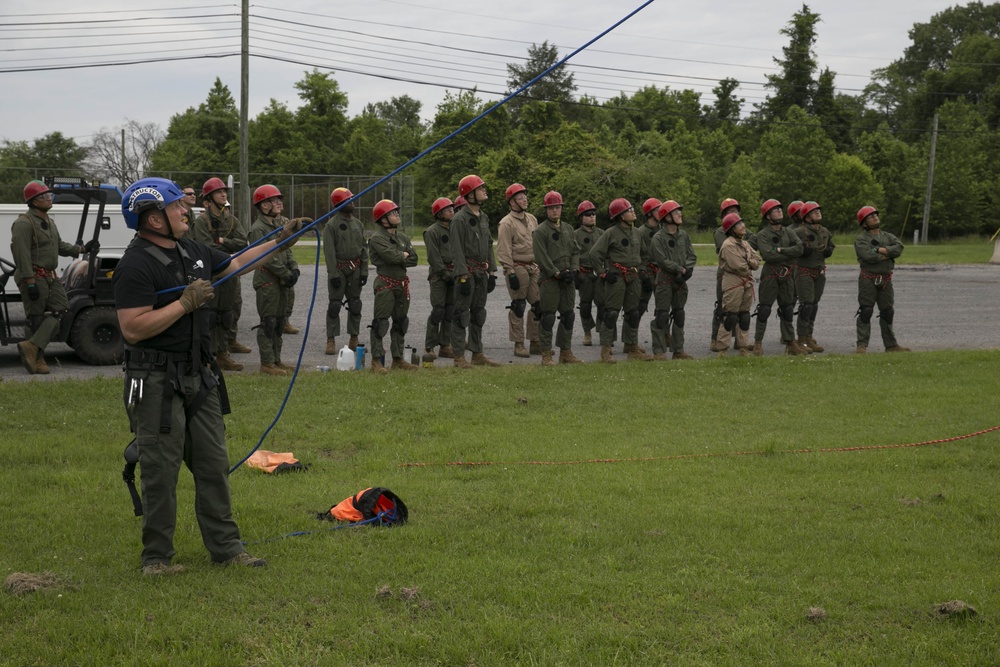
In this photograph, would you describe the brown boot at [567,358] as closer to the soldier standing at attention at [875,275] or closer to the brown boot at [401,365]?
the brown boot at [401,365]

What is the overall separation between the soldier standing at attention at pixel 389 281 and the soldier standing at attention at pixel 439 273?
0.40 metres

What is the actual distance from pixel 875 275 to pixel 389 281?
721 cm

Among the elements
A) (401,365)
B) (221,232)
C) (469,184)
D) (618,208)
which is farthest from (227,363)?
(618,208)

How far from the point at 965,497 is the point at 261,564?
494cm

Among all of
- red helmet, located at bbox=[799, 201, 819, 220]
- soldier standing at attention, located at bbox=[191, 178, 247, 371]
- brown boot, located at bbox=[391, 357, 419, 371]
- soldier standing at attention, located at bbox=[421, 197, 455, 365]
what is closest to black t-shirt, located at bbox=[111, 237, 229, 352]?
soldier standing at attention, located at bbox=[191, 178, 247, 371]

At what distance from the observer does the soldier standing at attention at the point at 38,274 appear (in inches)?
516

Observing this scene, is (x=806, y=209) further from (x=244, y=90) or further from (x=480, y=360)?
(x=244, y=90)

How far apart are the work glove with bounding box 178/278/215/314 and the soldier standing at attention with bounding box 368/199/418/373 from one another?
25.4 feet

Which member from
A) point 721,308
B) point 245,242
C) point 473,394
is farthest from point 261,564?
point 721,308

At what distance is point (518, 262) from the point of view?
15656 millimetres

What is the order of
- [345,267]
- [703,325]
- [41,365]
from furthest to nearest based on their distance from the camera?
[703,325]
[345,267]
[41,365]

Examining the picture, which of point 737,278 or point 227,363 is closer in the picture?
point 227,363

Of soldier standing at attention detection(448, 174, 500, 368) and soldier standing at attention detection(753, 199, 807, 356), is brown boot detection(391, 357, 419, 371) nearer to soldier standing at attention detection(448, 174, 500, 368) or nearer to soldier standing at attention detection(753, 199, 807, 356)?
soldier standing at attention detection(448, 174, 500, 368)

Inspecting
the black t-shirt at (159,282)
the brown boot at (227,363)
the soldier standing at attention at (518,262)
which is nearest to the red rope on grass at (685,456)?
the black t-shirt at (159,282)
